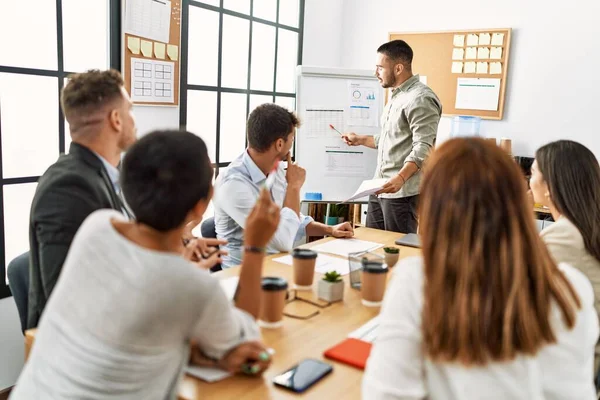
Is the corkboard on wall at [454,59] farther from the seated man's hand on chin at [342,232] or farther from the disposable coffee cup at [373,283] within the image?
the disposable coffee cup at [373,283]

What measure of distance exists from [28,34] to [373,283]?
2.01 meters

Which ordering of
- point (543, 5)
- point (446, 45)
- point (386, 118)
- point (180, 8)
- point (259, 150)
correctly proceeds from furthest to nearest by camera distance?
1. point (446, 45)
2. point (543, 5)
3. point (386, 118)
4. point (180, 8)
5. point (259, 150)

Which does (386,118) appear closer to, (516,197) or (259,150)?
(259,150)

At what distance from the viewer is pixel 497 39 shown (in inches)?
158

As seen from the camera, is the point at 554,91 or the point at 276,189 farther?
the point at 554,91

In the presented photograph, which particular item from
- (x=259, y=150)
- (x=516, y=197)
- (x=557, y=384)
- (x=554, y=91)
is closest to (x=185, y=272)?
(x=516, y=197)

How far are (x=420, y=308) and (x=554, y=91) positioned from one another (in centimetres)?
350

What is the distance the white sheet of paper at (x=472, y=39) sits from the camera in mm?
4098

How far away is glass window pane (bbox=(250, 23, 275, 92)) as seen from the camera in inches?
157

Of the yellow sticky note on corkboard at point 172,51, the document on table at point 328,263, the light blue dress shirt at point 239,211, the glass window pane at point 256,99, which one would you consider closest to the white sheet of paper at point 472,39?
the glass window pane at point 256,99

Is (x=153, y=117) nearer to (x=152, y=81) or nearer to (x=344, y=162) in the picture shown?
(x=152, y=81)

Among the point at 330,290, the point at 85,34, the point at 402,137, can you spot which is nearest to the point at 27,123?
the point at 85,34

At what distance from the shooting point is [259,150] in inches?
93.3

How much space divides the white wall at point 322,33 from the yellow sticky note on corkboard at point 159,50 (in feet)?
5.31
